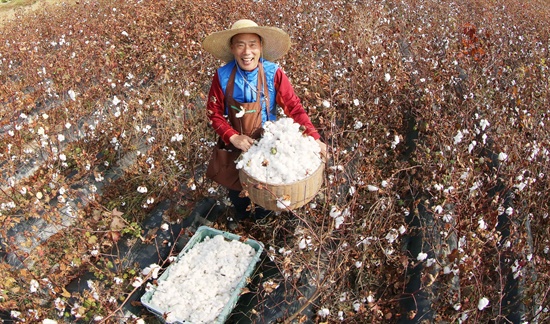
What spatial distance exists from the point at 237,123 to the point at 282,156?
0.63 meters

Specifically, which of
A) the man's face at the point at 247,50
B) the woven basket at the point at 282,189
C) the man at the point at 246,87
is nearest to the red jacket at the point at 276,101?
the man at the point at 246,87

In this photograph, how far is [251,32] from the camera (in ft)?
8.39

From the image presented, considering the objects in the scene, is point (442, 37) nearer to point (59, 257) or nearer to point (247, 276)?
point (247, 276)

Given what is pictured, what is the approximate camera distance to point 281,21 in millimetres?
6164

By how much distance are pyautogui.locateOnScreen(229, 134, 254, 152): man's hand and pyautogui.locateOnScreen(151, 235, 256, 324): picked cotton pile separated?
0.89 meters

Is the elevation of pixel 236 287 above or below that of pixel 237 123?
below

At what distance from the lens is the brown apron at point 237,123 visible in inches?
105

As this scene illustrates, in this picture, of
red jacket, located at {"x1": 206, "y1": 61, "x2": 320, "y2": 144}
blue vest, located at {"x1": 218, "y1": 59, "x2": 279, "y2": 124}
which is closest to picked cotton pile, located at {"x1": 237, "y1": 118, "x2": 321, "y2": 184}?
red jacket, located at {"x1": 206, "y1": 61, "x2": 320, "y2": 144}

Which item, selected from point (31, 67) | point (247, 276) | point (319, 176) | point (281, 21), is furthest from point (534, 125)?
point (31, 67)

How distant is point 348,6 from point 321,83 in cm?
340

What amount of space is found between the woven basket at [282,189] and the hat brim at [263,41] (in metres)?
0.95

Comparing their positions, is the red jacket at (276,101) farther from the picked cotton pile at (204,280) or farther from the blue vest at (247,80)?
the picked cotton pile at (204,280)

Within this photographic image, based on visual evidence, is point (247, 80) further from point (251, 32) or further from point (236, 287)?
point (236, 287)

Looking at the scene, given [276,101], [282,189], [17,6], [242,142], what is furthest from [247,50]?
[17,6]
